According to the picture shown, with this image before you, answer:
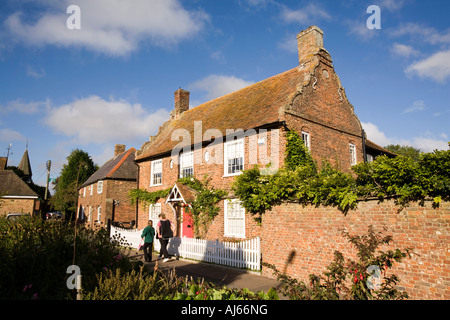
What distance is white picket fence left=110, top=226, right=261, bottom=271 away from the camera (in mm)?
11414

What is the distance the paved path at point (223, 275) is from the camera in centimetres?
928

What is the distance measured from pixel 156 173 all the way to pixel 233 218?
869 centimetres

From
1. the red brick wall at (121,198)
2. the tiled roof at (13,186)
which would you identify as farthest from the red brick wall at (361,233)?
the tiled roof at (13,186)

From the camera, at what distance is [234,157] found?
625 inches

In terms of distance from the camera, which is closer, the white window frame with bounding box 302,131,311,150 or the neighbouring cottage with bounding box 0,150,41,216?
the white window frame with bounding box 302,131,311,150

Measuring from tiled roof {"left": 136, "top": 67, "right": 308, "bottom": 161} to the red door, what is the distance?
4428 mm

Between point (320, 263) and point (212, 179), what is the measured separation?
29.0 ft

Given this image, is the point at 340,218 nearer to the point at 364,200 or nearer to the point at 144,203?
the point at 364,200

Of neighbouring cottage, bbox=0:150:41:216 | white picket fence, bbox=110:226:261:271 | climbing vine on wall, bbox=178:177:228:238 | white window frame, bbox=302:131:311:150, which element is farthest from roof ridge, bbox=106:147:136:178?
white window frame, bbox=302:131:311:150

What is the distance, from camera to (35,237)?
293 inches

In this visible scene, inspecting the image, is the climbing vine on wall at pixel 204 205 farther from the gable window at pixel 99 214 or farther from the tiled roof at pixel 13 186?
the tiled roof at pixel 13 186

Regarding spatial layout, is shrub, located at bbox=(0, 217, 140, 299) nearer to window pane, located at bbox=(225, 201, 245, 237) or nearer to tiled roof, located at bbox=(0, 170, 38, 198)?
window pane, located at bbox=(225, 201, 245, 237)

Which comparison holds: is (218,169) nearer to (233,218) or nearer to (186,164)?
(233,218)

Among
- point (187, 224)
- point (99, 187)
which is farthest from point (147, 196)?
point (99, 187)
